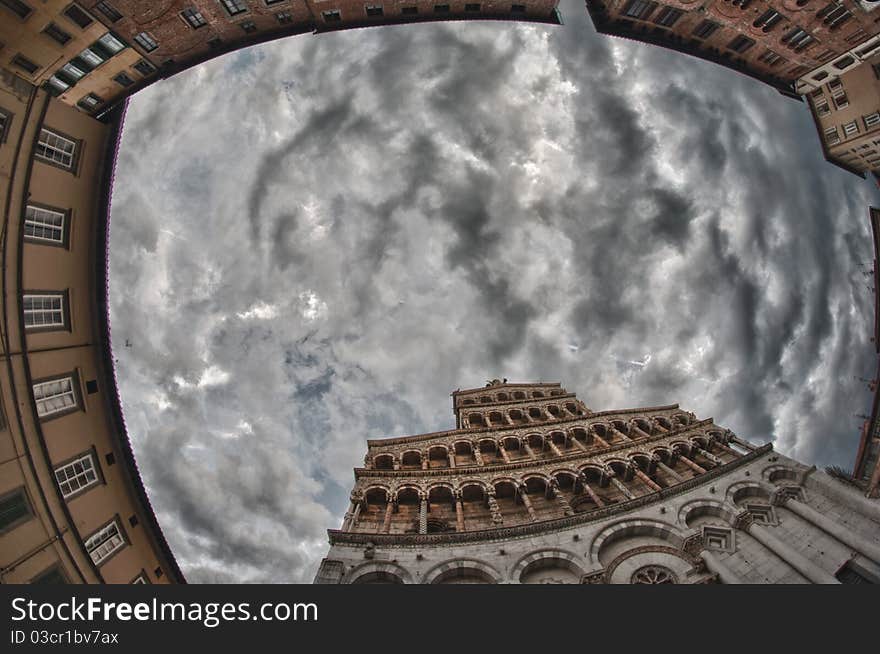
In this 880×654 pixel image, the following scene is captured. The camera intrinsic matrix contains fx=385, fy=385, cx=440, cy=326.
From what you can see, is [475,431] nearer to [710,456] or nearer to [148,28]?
[710,456]

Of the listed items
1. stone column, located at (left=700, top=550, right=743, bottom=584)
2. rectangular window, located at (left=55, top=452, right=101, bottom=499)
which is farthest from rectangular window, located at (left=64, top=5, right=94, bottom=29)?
stone column, located at (left=700, top=550, right=743, bottom=584)

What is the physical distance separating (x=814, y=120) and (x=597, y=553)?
153 feet

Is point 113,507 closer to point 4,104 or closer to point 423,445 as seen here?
point 4,104

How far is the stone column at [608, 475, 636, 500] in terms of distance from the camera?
2707 centimetres

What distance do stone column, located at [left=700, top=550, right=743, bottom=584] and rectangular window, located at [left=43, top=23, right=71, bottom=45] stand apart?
4235 cm

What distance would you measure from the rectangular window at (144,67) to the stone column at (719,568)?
42719 millimetres

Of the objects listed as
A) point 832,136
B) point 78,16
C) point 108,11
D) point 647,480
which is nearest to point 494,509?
point 647,480

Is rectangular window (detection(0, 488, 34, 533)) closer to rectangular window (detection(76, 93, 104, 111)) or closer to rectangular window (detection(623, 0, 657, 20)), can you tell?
A: rectangular window (detection(76, 93, 104, 111))

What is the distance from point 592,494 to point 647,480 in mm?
4903

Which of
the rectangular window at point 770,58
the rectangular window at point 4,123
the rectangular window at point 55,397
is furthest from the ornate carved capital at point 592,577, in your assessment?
the rectangular window at point 770,58

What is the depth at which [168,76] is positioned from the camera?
83.1 feet

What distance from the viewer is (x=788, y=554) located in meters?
20.0

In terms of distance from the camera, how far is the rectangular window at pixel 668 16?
3284 cm

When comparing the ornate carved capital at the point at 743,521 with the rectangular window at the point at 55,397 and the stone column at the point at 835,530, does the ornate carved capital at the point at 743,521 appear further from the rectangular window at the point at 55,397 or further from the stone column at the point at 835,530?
the rectangular window at the point at 55,397
